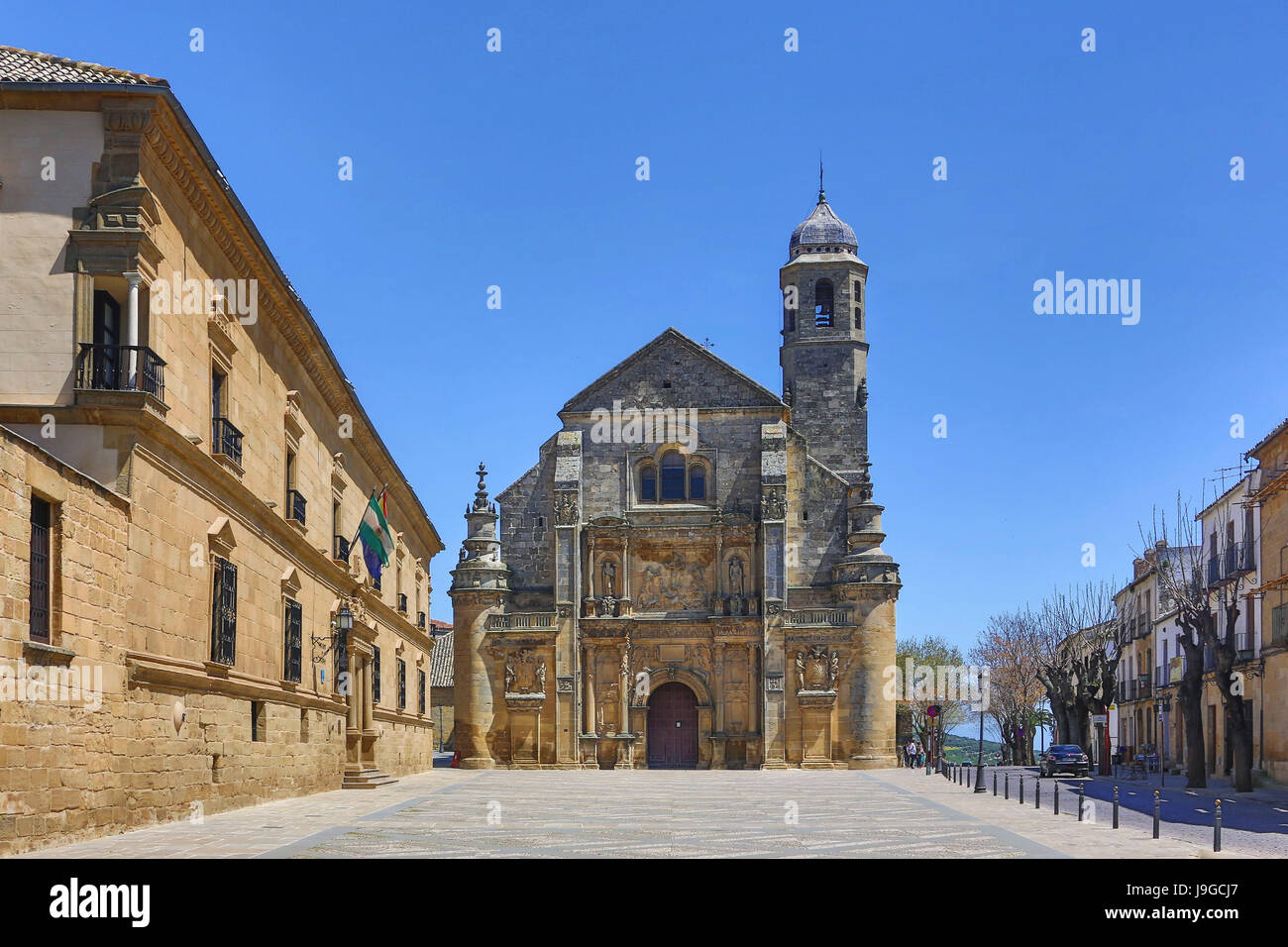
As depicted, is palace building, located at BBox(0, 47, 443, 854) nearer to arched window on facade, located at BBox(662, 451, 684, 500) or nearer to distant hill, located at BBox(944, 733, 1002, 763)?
arched window on facade, located at BBox(662, 451, 684, 500)

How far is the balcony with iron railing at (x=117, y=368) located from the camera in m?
18.5

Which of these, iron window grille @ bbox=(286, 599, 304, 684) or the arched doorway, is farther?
the arched doorway

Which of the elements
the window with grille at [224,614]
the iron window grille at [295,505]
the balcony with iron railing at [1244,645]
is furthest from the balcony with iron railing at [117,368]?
the balcony with iron railing at [1244,645]

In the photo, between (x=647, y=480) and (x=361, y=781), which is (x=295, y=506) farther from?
(x=647, y=480)

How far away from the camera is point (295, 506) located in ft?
95.6

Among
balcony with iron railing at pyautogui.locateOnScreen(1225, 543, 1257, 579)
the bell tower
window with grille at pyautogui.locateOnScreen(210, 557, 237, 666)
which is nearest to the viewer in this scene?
window with grille at pyautogui.locateOnScreen(210, 557, 237, 666)

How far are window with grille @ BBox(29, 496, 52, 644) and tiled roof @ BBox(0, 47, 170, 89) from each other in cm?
624

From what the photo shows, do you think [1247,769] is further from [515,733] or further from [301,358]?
[515,733]

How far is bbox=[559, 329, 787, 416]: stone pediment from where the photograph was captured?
5644 centimetres

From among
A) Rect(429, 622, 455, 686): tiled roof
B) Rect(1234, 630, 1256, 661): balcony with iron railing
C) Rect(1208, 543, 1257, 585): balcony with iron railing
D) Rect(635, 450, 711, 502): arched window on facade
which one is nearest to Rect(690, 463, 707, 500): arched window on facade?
Rect(635, 450, 711, 502): arched window on facade

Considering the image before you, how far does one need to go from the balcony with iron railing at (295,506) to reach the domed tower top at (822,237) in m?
39.8

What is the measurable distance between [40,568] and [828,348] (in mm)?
50736

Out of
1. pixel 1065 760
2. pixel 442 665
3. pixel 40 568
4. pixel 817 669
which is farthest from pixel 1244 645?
pixel 442 665
